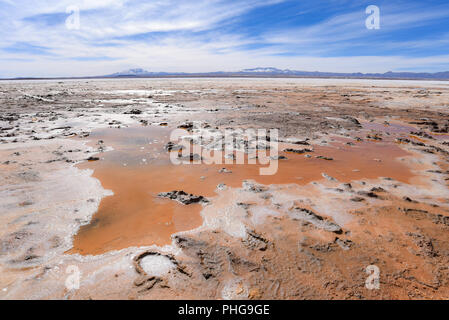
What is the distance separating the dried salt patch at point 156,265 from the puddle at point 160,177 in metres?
0.33

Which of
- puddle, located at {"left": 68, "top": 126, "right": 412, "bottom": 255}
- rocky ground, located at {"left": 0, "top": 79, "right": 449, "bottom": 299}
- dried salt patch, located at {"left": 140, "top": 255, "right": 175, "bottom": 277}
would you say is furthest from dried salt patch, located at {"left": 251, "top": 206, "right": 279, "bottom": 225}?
dried salt patch, located at {"left": 140, "top": 255, "right": 175, "bottom": 277}

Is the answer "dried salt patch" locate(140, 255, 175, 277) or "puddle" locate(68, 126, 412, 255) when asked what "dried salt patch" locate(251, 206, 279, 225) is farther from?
"dried salt patch" locate(140, 255, 175, 277)

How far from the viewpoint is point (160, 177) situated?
5668 millimetres

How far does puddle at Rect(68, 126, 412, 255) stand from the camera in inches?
144

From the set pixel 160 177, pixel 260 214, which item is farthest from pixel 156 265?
pixel 160 177

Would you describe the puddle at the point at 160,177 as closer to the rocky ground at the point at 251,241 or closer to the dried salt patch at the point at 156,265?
the rocky ground at the point at 251,241

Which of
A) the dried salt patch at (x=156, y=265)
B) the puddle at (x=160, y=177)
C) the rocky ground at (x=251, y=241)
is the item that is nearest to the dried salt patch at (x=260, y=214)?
the rocky ground at (x=251, y=241)

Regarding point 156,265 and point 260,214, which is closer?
point 156,265

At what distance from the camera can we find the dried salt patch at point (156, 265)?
9.39 feet

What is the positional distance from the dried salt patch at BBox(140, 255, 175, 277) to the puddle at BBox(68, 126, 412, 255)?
0.33 meters

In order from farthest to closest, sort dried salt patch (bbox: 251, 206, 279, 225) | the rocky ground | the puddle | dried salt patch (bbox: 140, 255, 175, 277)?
dried salt patch (bbox: 251, 206, 279, 225) < the puddle < dried salt patch (bbox: 140, 255, 175, 277) < the rocky ground

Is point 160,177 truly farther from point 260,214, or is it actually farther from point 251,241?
point 251,241

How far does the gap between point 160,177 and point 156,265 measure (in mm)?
2924
